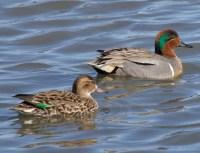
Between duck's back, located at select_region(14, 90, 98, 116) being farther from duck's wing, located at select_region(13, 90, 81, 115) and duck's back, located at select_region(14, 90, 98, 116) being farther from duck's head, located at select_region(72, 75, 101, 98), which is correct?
duck's head, located at select_region(72, 75, 101, 98)

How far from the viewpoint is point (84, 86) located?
44.2 ft

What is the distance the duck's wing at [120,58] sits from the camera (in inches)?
608

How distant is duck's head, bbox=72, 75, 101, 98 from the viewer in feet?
44.2

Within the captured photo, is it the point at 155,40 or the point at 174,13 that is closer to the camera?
the point at 155,40

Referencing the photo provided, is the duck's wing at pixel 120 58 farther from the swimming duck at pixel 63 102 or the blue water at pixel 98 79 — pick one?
the swimming duck at pixel 63 102

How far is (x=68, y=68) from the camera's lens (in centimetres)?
→ 1564

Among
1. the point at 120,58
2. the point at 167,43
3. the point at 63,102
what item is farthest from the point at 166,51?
the point at 63,102

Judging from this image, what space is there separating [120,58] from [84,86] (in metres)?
2.13

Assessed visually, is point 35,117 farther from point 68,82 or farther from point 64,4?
point 64,4

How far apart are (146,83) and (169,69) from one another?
61cm

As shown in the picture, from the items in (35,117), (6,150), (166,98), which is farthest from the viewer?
(166,98)

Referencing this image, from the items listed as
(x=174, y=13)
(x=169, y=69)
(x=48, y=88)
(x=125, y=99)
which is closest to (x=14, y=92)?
(x=48, y=88)

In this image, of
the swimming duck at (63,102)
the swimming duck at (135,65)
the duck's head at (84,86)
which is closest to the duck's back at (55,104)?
the swimming duck at (63,102)

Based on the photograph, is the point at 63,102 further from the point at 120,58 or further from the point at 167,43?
the point at 167,43
